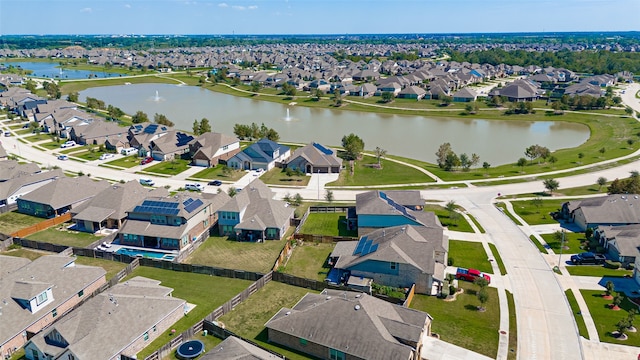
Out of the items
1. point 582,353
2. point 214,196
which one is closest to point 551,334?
point 582,353

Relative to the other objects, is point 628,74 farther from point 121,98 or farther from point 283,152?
point 121,98

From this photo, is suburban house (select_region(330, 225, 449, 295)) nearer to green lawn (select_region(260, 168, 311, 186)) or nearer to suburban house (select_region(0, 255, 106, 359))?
suburban house (select_region(0, 255, 106, 359))

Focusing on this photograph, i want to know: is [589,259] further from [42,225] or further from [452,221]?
[42,225]

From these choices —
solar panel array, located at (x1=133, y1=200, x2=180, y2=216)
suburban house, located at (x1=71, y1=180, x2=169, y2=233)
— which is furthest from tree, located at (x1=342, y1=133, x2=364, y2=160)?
solar panel array, located at (x1=133, y1=200, x2=180, y2=216)

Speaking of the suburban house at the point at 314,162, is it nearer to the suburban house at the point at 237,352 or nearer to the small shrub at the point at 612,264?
the small shrub at the point at 612,264

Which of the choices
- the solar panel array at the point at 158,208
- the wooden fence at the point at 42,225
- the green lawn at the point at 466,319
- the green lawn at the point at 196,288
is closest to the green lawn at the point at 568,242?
the green lawn at the point at 466,319

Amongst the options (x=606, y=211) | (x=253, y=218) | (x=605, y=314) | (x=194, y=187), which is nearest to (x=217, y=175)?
(x=194, y=187)
